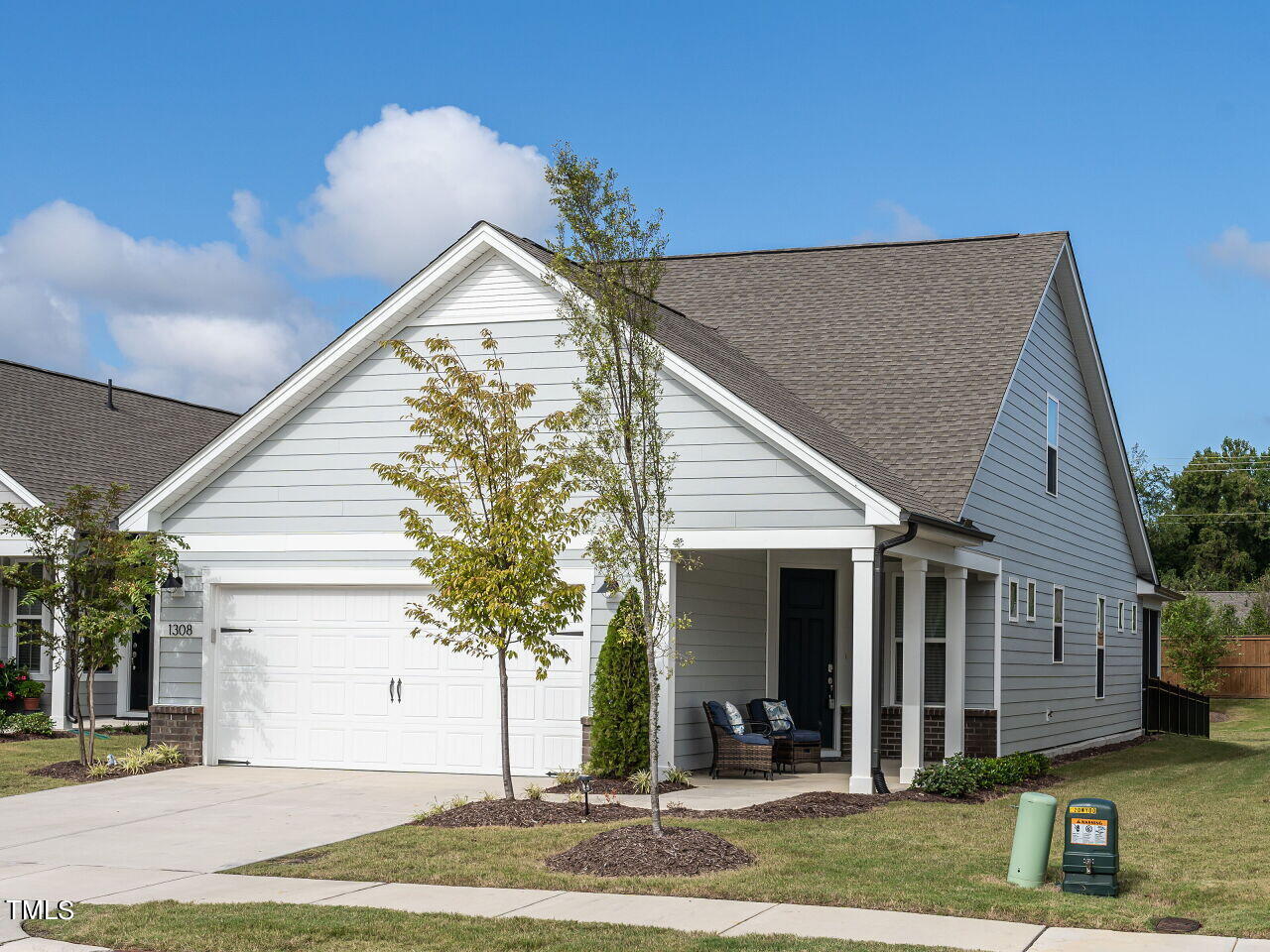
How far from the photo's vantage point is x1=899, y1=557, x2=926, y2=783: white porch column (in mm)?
15820

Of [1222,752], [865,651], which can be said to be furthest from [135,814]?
[1222,752]

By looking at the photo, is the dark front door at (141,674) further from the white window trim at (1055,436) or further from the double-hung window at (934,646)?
the white window trim at (1055,436)

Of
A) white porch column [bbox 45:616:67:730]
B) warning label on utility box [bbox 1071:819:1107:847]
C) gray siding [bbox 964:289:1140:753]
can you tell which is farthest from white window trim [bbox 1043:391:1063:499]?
white porch column [bbox 45:616:67:730]

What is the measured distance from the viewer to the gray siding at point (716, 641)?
53.4 ft

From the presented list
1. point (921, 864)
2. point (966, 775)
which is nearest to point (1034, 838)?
point (921, 864)

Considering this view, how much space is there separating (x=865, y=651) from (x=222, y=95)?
1161 centimetres

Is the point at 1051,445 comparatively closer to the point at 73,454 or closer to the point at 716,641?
the point at 716,641

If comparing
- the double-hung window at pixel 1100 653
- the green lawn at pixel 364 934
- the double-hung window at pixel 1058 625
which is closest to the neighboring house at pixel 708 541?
the double-hung window at pixel 1058 625

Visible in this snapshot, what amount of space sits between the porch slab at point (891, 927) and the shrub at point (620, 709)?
20.3 ft

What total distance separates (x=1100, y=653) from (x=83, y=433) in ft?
59.5

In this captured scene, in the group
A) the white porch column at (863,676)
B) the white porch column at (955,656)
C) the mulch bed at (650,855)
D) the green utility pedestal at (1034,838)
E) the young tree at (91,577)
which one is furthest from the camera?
the white porch column at (955,656)

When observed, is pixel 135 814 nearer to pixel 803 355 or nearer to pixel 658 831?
pixel 658 831

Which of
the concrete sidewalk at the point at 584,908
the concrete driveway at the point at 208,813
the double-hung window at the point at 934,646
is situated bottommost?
the concrete driveway at the point at 208,813

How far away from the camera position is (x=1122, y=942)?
26.4 feet
